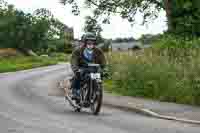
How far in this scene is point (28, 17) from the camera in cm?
10488

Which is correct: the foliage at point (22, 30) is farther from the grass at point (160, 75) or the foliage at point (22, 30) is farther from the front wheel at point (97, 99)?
the front wheel at point (97, 99)

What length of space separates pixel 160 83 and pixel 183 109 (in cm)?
349

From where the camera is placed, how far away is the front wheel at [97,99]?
13367 mm

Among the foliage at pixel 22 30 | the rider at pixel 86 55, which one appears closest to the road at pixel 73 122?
the rider at pixel 86 55

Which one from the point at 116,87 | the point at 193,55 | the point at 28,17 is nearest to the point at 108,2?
the point at 116,87

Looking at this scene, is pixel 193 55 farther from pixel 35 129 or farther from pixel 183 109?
pixel 35 129

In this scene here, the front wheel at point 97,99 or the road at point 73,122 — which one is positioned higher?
the front wheel at point 97,99

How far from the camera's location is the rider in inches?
548

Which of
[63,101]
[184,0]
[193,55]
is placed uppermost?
[184,0]

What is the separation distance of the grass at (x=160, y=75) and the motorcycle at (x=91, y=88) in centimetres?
286

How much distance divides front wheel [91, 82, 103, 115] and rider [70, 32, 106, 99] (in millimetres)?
710

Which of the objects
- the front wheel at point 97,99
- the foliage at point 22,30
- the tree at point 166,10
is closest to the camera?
the front wheel at point 97,99

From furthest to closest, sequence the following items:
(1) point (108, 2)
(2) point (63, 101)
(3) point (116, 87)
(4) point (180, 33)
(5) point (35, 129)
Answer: (1) point (108, 2)
(4) point (180, 33)
(3) point (116, 87)
(2) point (63, 101)
(5) point (35, 129)

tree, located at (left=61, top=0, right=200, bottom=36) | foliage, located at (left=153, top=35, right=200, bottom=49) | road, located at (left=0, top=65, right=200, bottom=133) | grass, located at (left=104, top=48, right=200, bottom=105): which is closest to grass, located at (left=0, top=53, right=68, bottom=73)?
tree, located at (left=61, top=0, right=200, bottom=36)
